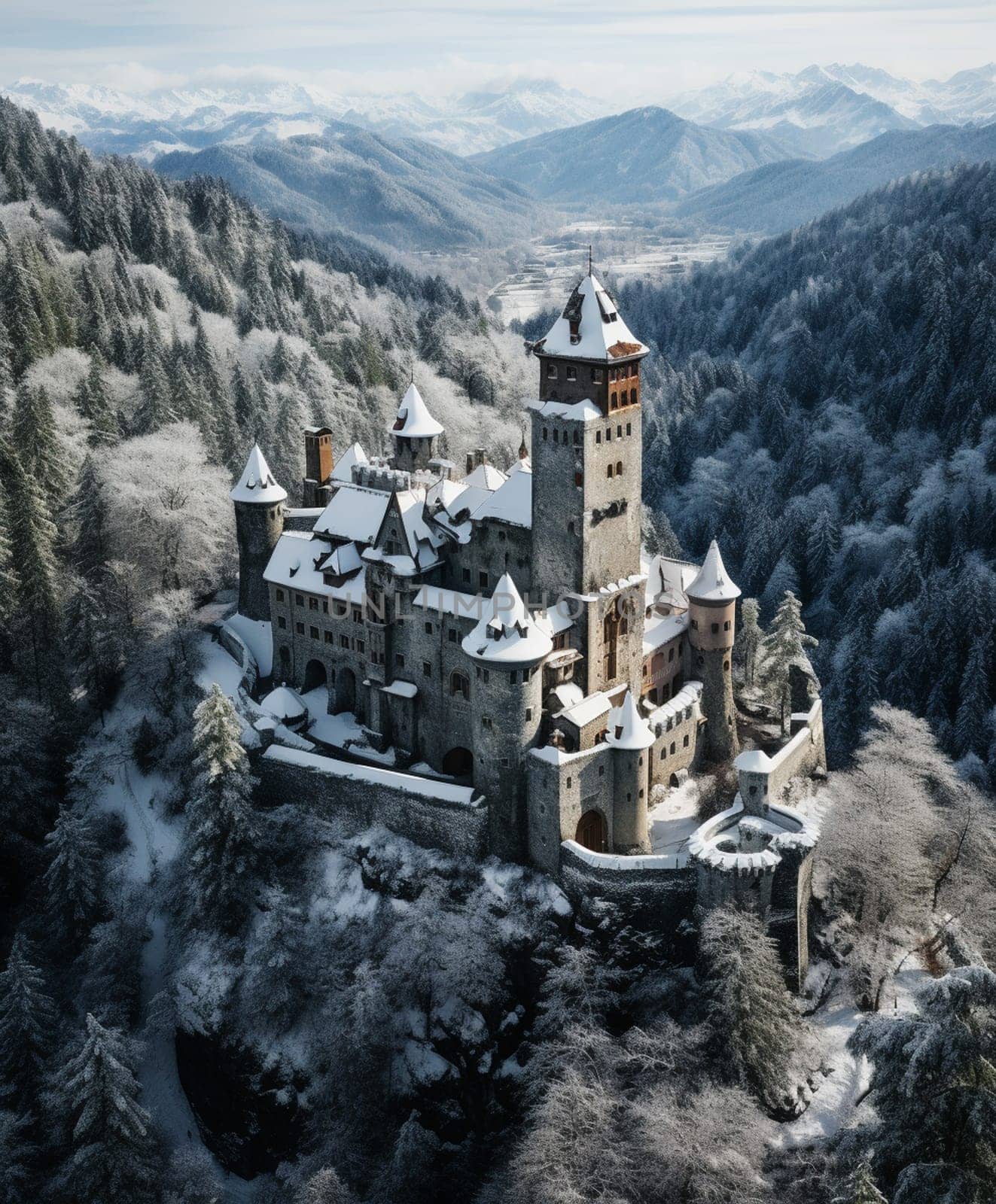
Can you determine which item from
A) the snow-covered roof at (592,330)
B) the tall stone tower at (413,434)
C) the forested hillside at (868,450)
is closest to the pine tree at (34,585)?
the tall stone tower at (413,434)

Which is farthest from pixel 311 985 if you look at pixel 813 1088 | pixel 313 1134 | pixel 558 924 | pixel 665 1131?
pixel 813 1088

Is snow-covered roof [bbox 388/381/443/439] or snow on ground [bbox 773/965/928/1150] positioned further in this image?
snow-covered roof [bbox 388/381/443/439]

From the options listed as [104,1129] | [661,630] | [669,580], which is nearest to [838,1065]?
[661,630]

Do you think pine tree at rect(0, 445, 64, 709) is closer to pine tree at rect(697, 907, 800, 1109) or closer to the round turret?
the round turret

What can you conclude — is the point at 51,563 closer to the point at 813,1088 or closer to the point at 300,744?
the point at 300,744

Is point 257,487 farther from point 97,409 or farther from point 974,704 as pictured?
point 974,704

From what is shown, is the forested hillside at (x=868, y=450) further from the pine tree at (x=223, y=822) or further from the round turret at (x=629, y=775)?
the pine tree at (x=223, y=822)

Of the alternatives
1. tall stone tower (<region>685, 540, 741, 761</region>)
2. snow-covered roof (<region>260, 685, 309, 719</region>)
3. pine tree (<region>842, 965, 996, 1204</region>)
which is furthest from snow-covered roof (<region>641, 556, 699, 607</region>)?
pine tree (<region>842, 965, 996, 1204</region>)
